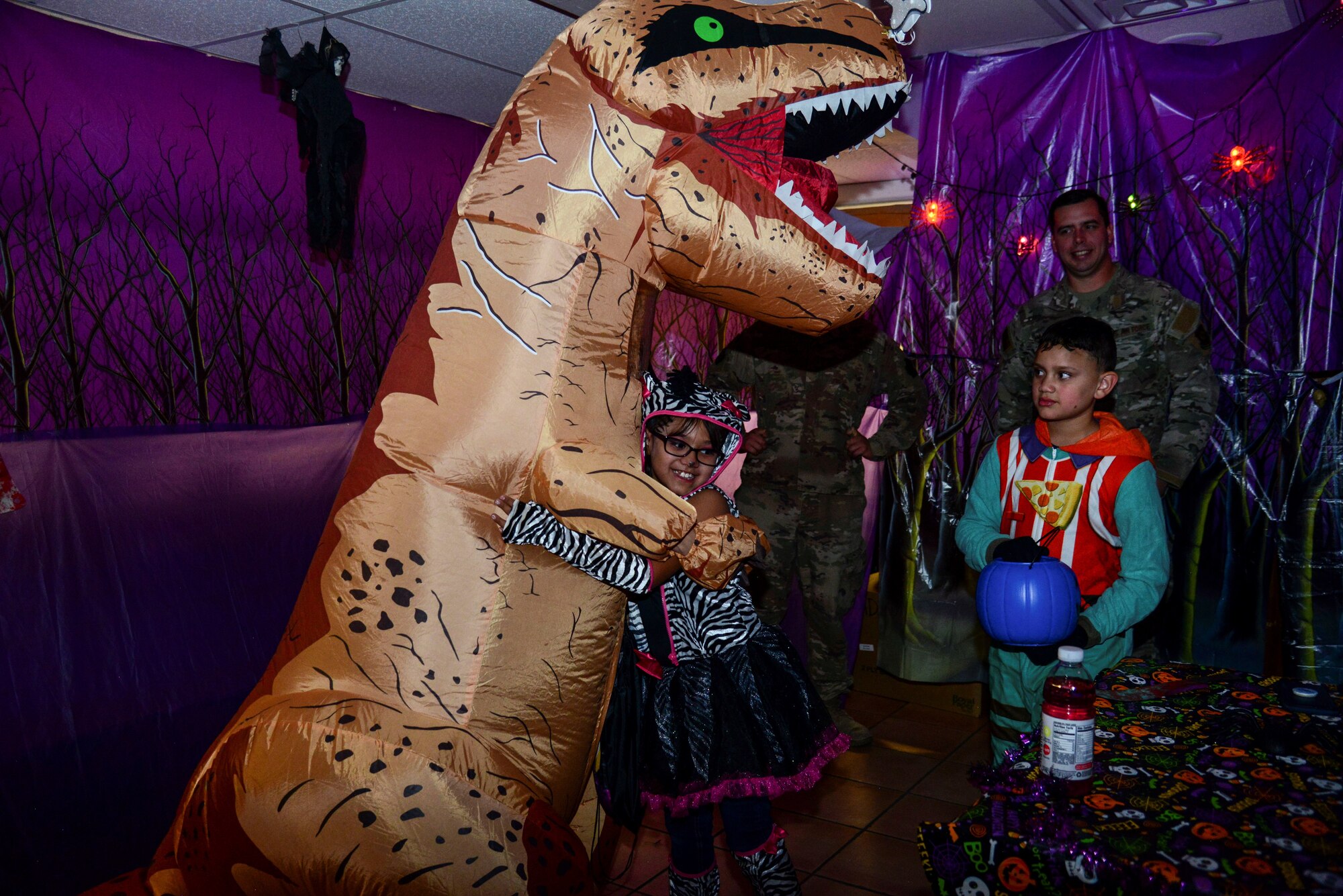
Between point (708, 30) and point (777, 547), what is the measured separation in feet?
6.65

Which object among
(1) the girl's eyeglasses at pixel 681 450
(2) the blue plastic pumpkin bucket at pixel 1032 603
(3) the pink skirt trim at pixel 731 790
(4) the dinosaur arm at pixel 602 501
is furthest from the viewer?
(1) the girl's eyeglasses at pixel 681 450

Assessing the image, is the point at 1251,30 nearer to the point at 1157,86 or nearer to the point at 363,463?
the point at 1157,86

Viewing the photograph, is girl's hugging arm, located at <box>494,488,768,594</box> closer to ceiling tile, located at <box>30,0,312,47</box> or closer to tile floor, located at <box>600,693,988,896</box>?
tile floor, located at <box>600,693,988,896</box>

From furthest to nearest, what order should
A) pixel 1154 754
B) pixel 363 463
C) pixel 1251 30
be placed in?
1. pixel 1251 30
2. pixel 363 463
3. pixel 1154 754

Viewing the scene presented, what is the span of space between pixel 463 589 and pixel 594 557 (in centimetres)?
19

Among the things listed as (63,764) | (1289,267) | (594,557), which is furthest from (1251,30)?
(63,764)

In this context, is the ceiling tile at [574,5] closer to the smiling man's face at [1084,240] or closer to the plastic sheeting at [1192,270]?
the plastic sheeting at [1192,270]

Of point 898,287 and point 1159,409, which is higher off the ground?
point 898,287

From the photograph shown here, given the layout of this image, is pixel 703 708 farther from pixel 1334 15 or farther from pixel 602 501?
pixel 1334 15

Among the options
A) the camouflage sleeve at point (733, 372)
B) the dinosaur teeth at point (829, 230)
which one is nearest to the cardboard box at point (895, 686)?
the camouflage sleeve at point (733, 372)

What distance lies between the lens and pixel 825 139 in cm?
158

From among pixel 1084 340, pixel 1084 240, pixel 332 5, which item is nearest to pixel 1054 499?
pixel 1084 340

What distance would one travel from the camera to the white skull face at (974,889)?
42.8 inches

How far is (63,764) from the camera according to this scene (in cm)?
229
